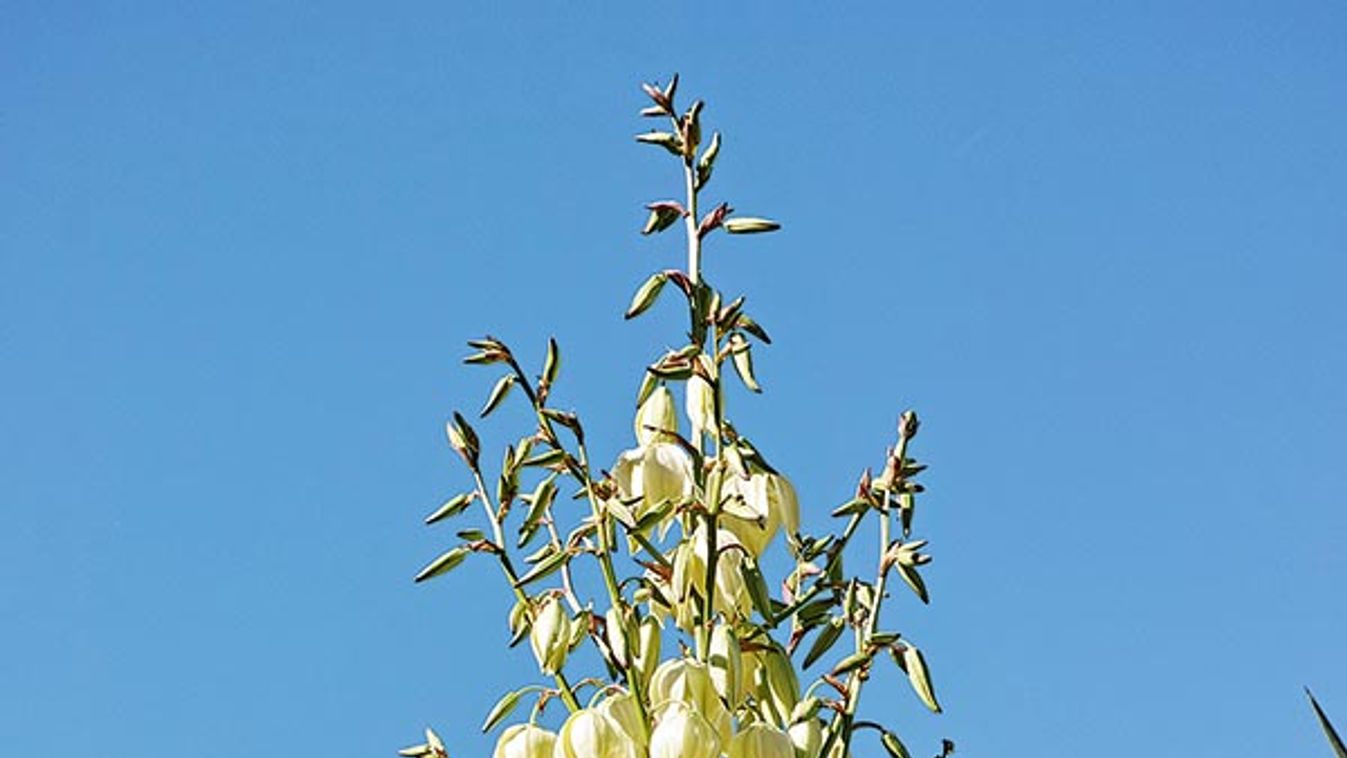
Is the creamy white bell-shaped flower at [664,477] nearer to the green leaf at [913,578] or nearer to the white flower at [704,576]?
the white flower at [704,576]

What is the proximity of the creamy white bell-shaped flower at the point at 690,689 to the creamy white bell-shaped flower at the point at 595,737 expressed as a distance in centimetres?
3

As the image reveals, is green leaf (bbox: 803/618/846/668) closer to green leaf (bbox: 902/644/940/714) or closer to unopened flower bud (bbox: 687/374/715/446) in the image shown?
green leaf (bbox: 902/644/940/714)

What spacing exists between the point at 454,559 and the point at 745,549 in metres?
0.20

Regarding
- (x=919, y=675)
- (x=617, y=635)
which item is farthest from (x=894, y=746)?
(x=617, y=635)

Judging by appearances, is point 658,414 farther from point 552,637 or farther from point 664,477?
point 552,637

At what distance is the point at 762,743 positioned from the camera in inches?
38.6

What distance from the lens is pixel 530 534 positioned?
1.11 m

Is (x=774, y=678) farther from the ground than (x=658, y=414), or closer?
closer

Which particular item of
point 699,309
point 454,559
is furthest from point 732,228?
point 454,559

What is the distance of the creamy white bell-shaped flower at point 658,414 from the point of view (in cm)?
113

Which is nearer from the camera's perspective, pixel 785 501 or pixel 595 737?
pixel 595 737

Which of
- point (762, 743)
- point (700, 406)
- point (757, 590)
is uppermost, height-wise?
point (700, 406)

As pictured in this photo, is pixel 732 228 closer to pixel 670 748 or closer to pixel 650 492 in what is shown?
pixel 650 492

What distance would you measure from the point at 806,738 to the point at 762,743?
0.21 feet
